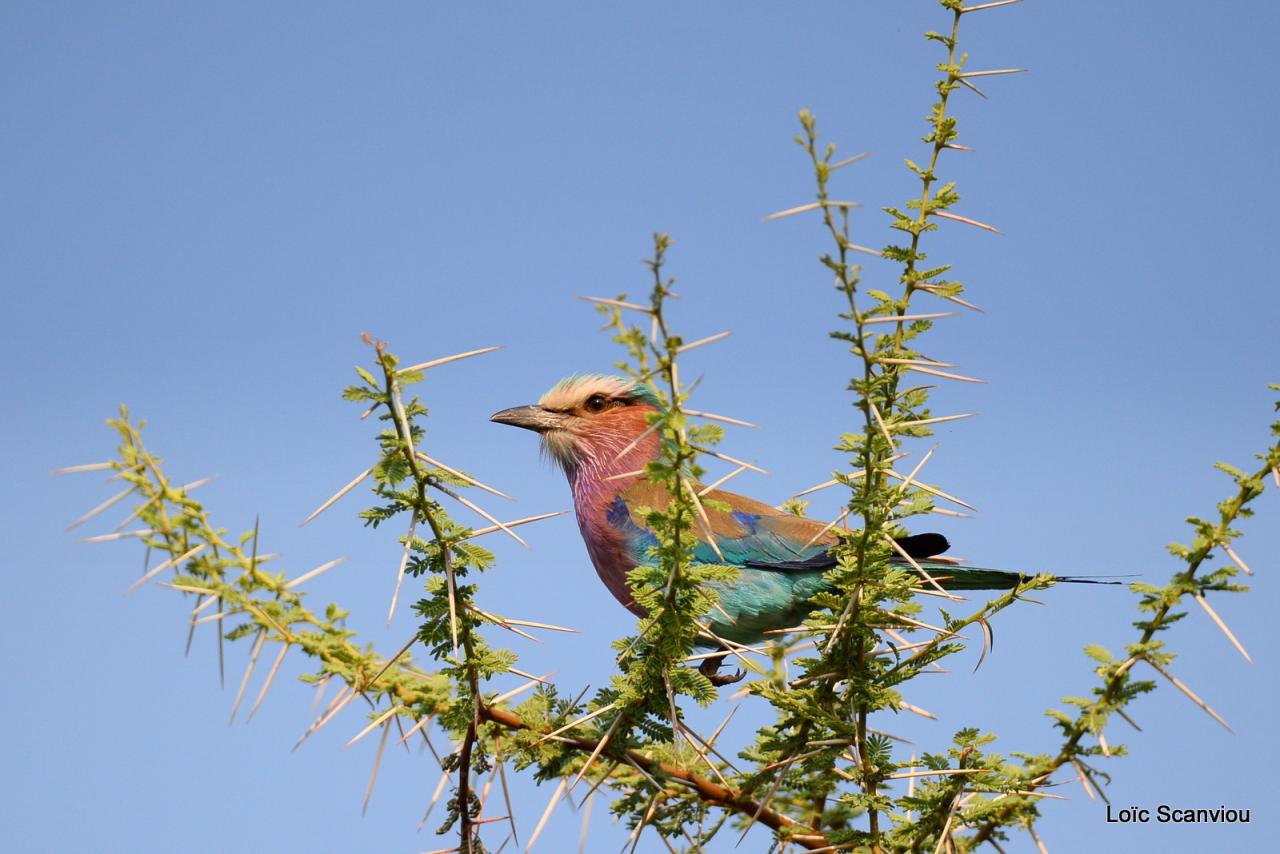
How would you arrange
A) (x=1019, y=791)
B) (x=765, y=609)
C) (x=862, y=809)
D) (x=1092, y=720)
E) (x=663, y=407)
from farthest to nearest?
(x=765, y=609), (x=862, y=809), (x=1019, y=791), (x=1092, y=720), (x=663, y=407)

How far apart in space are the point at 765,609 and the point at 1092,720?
2.05m

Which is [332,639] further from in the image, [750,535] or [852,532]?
[750,535]

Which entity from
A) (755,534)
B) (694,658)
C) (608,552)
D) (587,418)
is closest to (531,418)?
(587,418)

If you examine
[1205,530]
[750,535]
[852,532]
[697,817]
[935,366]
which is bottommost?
[697,817]

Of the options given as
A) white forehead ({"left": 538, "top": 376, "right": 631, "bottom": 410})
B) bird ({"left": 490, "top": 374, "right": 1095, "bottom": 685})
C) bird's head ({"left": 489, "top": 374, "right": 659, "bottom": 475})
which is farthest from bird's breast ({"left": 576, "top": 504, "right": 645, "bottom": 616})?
white forehead ({"left": 538, "top": 376, "right": 631, "bottom": 410})

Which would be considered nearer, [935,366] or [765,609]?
[935,366]

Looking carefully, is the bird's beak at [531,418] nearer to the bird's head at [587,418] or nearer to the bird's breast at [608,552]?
the bird's head at [587,418]

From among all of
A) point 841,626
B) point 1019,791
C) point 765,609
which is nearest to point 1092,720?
point 1019,791

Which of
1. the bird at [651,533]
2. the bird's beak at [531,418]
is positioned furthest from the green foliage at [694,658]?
the bird's beak at [531,418]

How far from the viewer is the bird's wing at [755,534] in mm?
4362

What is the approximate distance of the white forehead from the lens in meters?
5.54

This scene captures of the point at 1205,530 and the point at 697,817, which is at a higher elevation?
the point at 1205,530

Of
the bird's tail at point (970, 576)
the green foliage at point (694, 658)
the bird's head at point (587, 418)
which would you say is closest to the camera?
the green foliage at point (694, 658)

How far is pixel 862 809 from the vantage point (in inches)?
107
